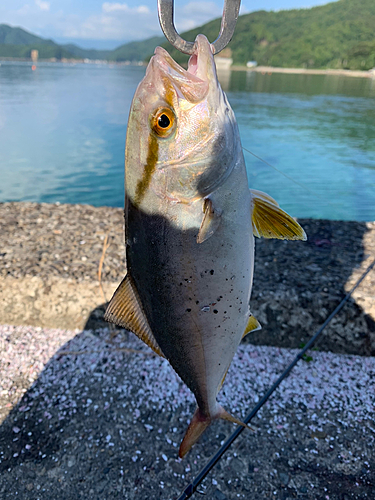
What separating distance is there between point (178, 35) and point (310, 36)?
11945 centimetres

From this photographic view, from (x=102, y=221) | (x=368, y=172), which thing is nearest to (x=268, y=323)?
(x=102, y=221)

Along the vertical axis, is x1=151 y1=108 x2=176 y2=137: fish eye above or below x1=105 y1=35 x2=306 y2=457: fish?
above

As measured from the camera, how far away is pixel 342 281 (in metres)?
4.35

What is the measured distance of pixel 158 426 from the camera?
331 centimetres

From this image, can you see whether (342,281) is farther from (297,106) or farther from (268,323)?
(297,106)

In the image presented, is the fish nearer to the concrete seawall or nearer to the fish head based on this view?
the fish head

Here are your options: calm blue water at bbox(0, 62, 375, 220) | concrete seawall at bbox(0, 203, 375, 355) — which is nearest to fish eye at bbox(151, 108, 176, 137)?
concrete seawall at bbox(0, 203, 375, 355)

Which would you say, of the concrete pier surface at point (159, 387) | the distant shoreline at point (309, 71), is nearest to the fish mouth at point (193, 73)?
the concrete pier surface at point (159, 387)

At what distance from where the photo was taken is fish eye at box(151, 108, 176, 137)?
1355 mm

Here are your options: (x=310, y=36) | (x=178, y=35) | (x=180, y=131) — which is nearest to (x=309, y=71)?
(x=310, y=36)

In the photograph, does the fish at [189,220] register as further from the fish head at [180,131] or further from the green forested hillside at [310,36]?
the green forested hillside at [310,36]

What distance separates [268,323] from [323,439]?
133 centimetres

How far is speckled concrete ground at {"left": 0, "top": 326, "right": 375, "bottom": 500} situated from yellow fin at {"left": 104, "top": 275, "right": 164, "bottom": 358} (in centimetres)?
176

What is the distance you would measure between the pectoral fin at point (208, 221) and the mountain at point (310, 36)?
8868 centimetres
